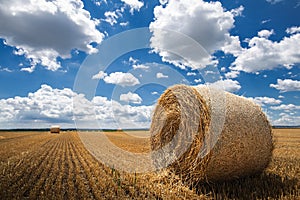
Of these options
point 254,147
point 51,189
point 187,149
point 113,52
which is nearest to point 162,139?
point 187,149

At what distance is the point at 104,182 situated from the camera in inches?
256

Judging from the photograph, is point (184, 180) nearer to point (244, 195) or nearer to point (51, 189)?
point (244, 195)

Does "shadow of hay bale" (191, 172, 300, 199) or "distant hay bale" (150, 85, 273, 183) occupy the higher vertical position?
"distant hay bale" (150, 85, 273, 183)

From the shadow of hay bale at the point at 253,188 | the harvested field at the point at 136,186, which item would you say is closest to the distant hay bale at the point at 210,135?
the shadow of hay bale at the point at 253,188

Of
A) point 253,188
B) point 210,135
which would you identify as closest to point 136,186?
point 210,135

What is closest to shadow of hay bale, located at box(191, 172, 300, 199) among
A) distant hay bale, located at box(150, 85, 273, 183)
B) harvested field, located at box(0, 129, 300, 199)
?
harvested field, located at box(0, 129, 300, 199)

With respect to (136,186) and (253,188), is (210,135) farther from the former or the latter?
(136,186)

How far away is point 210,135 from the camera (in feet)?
18.5

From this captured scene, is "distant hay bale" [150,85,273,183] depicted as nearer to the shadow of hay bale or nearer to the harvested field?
the shadow of hay bale

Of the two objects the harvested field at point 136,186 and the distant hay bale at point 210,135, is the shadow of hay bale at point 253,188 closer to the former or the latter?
the harvested field at point 136,186

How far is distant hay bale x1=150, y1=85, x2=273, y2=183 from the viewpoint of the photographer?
5.67 m

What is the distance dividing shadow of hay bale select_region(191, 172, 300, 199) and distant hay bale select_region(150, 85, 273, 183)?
18 cm

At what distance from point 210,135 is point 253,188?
1.37 meters

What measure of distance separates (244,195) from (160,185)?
5.47 feet
